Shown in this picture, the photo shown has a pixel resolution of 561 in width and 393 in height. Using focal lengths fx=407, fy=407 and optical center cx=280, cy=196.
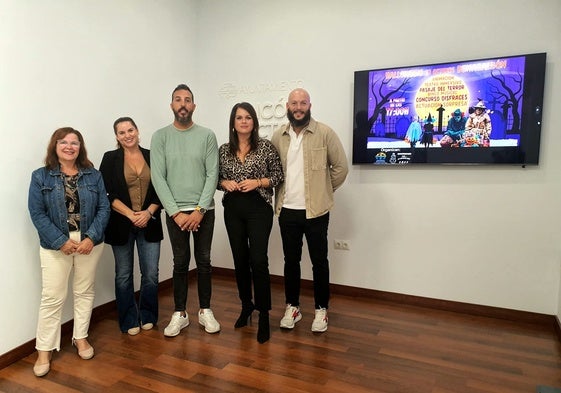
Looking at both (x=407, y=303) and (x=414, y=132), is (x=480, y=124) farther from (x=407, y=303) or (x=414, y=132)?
(x=407, y=303)

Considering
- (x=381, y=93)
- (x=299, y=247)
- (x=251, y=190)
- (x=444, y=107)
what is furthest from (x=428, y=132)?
(x=251, y=190)

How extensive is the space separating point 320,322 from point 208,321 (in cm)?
82

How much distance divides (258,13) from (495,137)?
7.95 ft

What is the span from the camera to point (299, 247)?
3012 millimetres

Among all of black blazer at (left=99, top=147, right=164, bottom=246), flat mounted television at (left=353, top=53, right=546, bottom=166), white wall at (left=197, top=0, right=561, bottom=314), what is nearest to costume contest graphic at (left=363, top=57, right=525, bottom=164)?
flat mounted television at (left=353, top=53, right=546, bottom=166)

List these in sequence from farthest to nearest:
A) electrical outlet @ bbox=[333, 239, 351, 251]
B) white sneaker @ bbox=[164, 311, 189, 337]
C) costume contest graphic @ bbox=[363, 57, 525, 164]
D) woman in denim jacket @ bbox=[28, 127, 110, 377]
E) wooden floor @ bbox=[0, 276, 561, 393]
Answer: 1. electrical outlet @ bbox=[333, 239, 351, 251]
2. costume contest graphic @ bbox=[363, 57, 525, 164]
3. white sneaker @ bbox=[164, 311, 189, 337]
4. woman in denim jacket @ bbox=[28, 127, 110, 377]
5. wooden floor @ bbox=[0, 276, 561, 393]

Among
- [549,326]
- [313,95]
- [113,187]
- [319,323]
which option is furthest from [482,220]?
[113,187]

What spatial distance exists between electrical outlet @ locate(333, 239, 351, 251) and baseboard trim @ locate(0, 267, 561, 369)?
358mm

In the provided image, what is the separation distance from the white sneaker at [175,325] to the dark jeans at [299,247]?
80 cm

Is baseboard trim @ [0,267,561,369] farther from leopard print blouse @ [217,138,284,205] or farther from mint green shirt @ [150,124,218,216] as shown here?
leopard print blouse @ [217,138,284,205]

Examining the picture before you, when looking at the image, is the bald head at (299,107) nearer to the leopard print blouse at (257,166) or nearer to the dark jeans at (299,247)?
the leopard print blouse at (257,166)

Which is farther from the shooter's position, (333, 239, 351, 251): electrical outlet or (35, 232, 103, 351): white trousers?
(333, 239, 351, 251): electrical outlet

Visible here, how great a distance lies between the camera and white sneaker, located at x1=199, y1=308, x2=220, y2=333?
294 cm

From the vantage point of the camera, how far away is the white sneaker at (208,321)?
294cm
